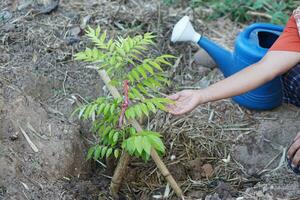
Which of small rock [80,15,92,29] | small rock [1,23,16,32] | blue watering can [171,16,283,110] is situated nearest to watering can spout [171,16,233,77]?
blue watering can [171,16,283,110]

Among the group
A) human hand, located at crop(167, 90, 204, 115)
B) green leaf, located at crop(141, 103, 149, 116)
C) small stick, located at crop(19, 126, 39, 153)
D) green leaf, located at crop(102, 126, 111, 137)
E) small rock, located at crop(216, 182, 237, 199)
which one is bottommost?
small rock, located at crop(216, 182, 237, 199)

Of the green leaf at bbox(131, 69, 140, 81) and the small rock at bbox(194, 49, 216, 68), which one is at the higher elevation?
the green leaf at bbox(131, 69, 140, 81)

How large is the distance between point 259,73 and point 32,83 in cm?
96

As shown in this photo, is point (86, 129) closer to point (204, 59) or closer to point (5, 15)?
point (204, 59)

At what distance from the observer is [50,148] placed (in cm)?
198

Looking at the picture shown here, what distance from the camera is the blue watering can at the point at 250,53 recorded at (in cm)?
225

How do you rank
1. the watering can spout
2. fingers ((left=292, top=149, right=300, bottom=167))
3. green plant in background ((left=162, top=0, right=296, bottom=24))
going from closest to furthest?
1. fingers ((left=292, top=149, right=300, bottom=167))
2. the watering can spout
3. green plant in background ((left=162, top=0, right=296, bottom=24))

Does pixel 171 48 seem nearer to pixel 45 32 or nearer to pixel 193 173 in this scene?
pixel 45 32

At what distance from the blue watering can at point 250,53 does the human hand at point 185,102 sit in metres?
0.53

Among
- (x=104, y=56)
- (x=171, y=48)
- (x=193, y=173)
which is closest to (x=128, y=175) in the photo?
(x=193, y=173)

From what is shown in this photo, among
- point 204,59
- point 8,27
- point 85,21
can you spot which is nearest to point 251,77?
point 204,59

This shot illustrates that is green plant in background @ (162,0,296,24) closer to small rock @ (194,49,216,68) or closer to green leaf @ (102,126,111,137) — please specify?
small rock @ (194,49,216,68)

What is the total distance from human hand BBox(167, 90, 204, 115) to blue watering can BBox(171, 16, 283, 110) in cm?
53

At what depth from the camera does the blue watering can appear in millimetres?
2248
